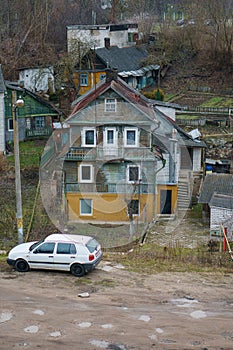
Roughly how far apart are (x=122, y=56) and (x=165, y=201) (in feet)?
88.4

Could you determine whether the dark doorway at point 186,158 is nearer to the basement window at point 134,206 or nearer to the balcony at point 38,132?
the basement window at point 134,206

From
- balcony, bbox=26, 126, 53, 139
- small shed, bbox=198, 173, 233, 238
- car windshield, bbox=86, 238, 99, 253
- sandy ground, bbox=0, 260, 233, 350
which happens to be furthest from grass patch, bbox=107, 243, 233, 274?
balcony, bbox=26, 126, 53, 139

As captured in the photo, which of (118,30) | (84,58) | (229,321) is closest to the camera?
(229,321)

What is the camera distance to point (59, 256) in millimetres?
13508

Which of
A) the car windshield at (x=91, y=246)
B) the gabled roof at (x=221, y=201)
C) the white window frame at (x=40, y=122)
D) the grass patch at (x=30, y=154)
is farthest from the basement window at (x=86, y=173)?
the white window frame at (x=40, y=122)

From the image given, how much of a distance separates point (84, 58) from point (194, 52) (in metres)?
12.7

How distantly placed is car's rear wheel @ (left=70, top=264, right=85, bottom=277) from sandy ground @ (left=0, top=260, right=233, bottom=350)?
0.12 m

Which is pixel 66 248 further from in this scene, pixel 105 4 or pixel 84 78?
pixel 105 4

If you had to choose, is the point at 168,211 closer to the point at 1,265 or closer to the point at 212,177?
the point at 212,177

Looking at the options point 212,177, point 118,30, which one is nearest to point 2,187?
point 212,177

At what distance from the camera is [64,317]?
1100 centimetres

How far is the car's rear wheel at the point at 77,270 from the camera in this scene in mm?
13422

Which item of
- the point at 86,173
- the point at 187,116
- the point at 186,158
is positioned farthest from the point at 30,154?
the point at 187,116

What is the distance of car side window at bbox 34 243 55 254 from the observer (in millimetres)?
13570
